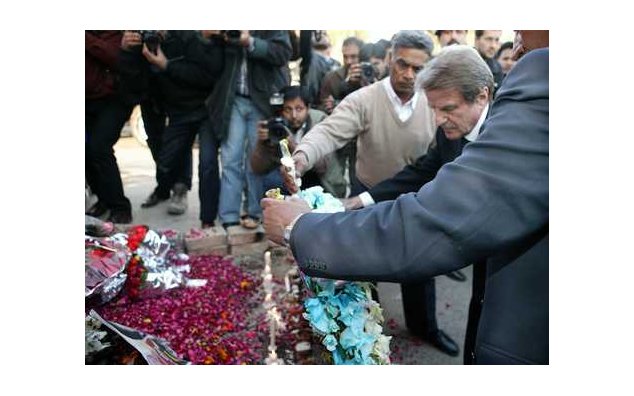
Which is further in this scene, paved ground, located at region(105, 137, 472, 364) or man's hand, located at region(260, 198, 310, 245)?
paved ground, located at region(105, 137, 472, 364)

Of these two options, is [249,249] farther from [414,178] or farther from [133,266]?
[414,178]

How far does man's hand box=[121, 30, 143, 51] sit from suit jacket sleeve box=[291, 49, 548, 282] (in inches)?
153

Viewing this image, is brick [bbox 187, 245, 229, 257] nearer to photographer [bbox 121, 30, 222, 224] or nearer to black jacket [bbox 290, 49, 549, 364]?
photographer [bbox 121, 30, 222, 224]

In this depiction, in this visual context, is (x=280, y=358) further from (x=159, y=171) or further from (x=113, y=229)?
(x=159, y=171)

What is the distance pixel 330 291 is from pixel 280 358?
117 centimetres

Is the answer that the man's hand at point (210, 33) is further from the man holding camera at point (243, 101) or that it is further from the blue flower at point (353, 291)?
the blue flower at point (353, 291)

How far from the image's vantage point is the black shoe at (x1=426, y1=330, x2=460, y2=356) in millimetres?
3252

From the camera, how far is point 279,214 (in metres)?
1.50

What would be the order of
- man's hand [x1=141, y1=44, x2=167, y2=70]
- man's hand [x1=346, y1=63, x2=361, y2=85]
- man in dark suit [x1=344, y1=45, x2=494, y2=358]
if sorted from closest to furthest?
man in dark suit [x1=344, y1=45, x2=494, y2=358] < man's hand [x1=346, y1=63, x2=361, y2=85] < man's hand [x1=141, y1=44, x2=167, y2=70]

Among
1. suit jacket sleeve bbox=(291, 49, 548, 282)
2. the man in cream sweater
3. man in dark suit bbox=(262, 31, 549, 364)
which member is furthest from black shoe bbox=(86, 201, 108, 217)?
suit jacket sleeve bbox=(291, 49, 548, 282)

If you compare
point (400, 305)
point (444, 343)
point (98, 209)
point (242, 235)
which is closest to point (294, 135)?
point (242, 235)

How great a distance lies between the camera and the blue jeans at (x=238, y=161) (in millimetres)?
4699

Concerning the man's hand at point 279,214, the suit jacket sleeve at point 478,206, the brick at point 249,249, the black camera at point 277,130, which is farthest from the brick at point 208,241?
the suit jacket sleeve at point 478,206

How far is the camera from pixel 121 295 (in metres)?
3.35
